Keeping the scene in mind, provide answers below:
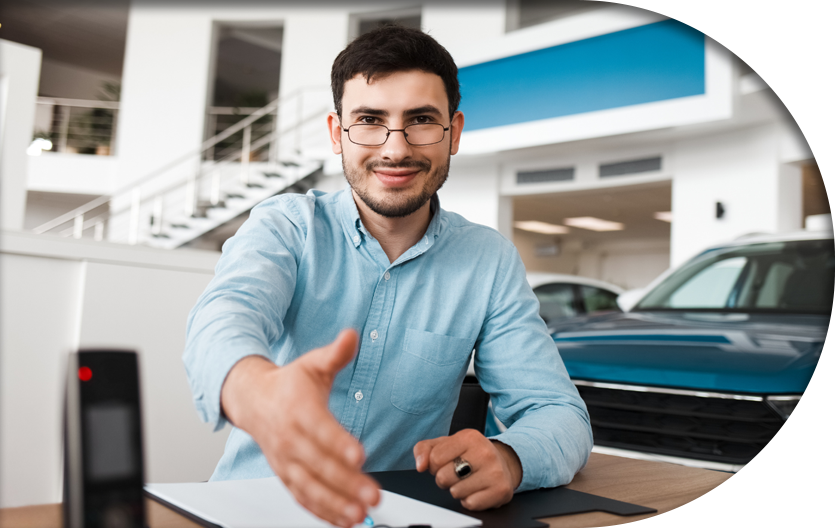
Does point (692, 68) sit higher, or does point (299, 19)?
point (299, 19)

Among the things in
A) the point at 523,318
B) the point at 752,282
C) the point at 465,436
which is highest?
the point at 752,282

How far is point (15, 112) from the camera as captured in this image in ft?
10.9

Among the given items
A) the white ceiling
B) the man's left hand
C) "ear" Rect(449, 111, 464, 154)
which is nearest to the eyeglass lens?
"ear" Rect(449, 111, 464, 154)

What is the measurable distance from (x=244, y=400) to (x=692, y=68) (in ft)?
22.8

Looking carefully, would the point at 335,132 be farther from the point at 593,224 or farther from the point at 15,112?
the point at 593,224

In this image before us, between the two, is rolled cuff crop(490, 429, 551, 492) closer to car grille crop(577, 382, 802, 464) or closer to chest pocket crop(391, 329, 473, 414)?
chest pocket crop(391, 329, 473, 414)

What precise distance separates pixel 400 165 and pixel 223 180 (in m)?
10.8

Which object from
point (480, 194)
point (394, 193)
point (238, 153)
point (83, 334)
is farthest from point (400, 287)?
point (238, 153)

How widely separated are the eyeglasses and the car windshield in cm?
184

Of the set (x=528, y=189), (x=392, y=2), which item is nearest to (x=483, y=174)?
(x=528, y=189)

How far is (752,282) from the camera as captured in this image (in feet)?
8.98

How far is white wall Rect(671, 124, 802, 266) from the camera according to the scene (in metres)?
7.28

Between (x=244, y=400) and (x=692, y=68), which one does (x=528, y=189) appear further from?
(x=244, y=400)

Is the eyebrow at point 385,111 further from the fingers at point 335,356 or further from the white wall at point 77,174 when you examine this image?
the white wall at point 77,174
